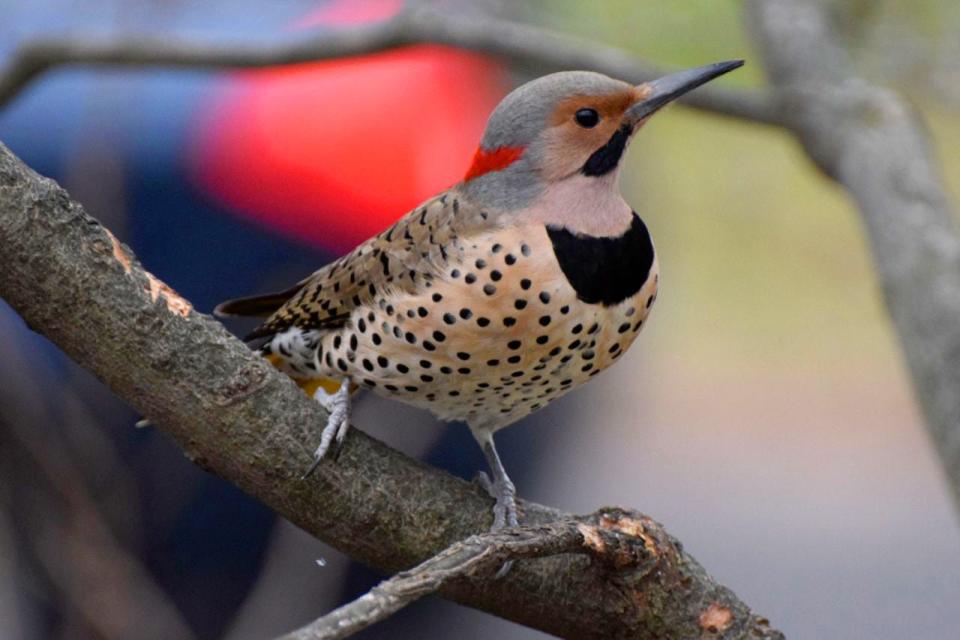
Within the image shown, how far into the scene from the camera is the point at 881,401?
959cm

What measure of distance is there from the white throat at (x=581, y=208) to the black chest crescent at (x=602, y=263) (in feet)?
0.06

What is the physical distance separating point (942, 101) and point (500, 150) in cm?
221

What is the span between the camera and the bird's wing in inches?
94.4

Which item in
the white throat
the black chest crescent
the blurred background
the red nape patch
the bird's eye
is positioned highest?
the bird's eye

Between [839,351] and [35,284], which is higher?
[35,284]

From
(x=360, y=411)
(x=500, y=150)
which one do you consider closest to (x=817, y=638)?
(x=360, y=411)

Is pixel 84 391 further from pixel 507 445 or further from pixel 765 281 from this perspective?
pixel 765 281

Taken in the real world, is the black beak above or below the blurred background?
above

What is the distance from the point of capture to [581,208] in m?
2.41

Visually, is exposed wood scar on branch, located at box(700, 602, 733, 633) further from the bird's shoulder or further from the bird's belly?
the bird's shoulder

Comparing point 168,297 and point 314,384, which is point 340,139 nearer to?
point 314,384

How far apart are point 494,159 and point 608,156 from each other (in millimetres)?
192

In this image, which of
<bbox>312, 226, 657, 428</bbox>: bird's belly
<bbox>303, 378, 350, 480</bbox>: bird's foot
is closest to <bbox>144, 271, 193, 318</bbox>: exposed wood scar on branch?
<bbox>303, 378, 350, 480</bbox>: bird's foot

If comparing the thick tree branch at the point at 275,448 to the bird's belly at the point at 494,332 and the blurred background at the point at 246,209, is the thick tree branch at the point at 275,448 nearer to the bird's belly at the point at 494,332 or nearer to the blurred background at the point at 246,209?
the bird's belly at the point at 494,332
